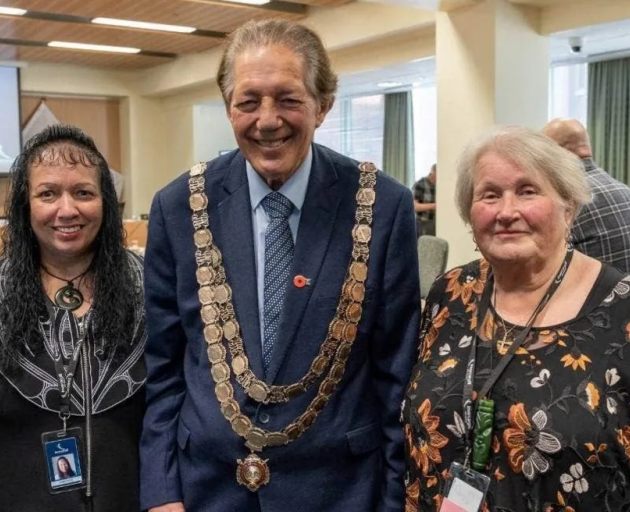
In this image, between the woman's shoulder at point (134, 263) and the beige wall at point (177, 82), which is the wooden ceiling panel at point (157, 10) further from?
the woman's shoulder at point (134, 263)

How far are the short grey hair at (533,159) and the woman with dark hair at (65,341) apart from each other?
2.77 feet

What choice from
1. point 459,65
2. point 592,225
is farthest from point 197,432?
point 459,65

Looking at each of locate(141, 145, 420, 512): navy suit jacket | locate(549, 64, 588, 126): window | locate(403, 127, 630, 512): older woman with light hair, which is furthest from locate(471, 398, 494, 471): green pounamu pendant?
locate(549, 64, 588, 126): window

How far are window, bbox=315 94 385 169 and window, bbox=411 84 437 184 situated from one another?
0.47 meters

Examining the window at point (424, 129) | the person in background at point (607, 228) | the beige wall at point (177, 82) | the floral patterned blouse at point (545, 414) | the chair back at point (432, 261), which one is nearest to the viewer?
the floral patterned blouse at point (545, 414)

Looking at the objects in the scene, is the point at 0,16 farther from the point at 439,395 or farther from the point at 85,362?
the point at 439,395

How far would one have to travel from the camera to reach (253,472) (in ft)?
4.94

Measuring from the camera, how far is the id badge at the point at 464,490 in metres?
1.37

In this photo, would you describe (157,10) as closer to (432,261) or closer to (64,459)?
(432,261)

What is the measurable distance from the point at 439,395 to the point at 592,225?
2126 mm

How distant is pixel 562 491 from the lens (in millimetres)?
1297

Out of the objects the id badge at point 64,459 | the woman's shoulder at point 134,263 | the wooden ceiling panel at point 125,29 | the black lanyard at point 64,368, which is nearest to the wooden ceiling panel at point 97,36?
the wooden ceiling panel at point 125,29

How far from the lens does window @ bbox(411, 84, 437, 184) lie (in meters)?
9.02

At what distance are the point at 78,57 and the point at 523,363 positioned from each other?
851cm
